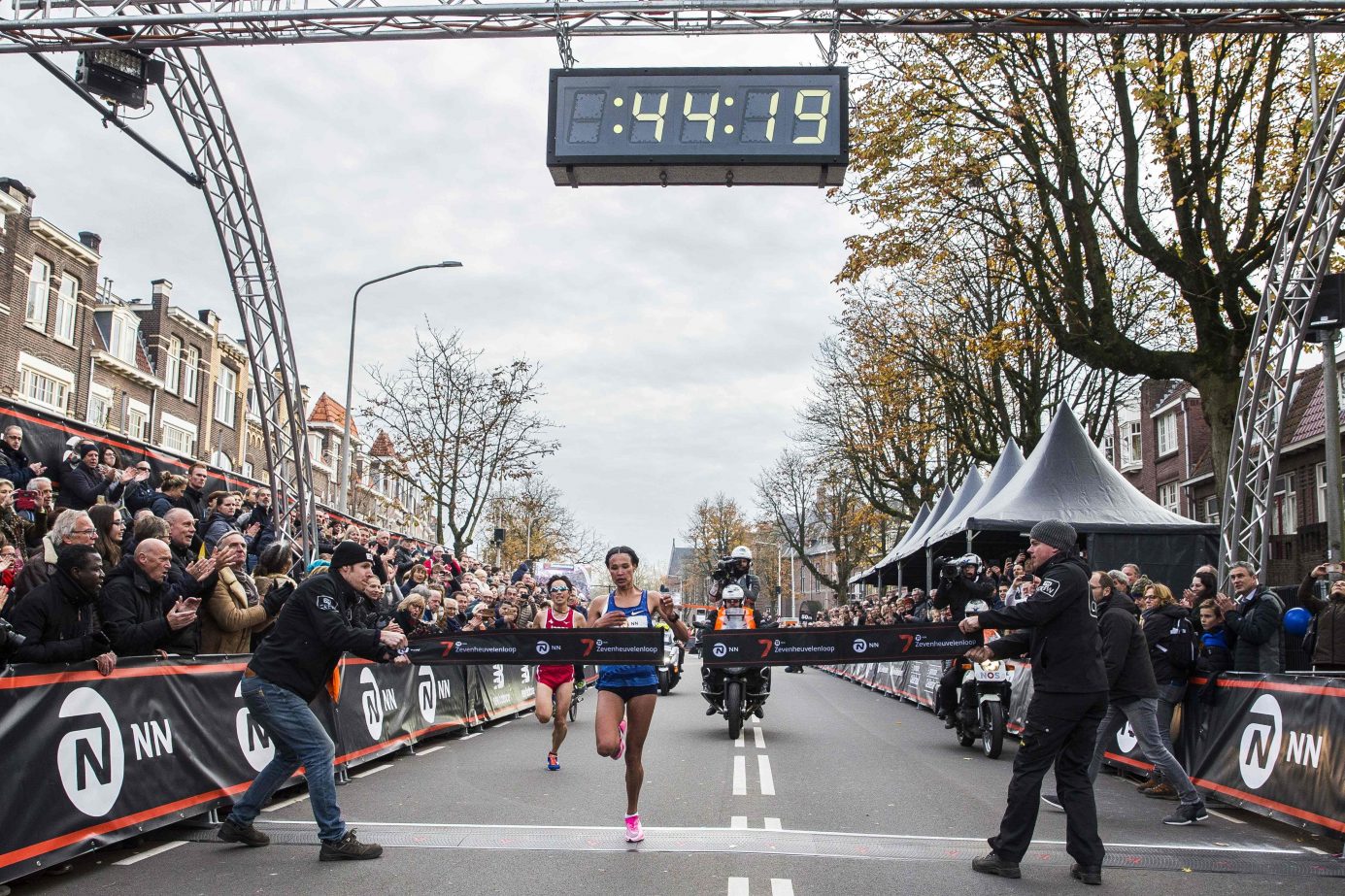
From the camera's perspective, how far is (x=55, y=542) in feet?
30.4

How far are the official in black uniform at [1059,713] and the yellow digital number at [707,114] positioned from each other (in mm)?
4515

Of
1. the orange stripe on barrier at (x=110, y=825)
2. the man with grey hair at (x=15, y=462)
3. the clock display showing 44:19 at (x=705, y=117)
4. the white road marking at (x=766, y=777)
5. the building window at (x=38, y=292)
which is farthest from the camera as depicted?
the building window at (x=38, y=292)

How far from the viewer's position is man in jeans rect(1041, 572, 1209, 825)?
898 centimetres

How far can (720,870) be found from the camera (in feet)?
22.2

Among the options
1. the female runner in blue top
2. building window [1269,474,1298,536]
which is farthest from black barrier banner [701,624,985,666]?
building window [1269,474,1298,536]

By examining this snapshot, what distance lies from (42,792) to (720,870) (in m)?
3.79

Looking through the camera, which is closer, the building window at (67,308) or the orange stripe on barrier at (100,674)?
the orange stripe on barrier at (100,674)

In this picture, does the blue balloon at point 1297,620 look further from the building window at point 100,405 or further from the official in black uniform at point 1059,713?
the building window at point 100,405

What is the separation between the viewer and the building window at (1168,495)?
46.7m

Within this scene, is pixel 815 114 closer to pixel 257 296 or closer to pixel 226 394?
pixel 257 296

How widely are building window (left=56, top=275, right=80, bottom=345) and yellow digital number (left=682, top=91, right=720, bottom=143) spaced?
3173 cm

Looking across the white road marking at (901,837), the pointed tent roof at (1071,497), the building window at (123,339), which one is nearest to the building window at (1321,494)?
the pointed tent roof at (1071,497)

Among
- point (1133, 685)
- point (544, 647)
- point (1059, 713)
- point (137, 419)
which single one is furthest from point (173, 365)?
point (1059, 713)

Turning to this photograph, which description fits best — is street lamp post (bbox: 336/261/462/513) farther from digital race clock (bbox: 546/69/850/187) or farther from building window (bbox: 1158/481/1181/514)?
building window (bbox: 1158/481/1181/514)
